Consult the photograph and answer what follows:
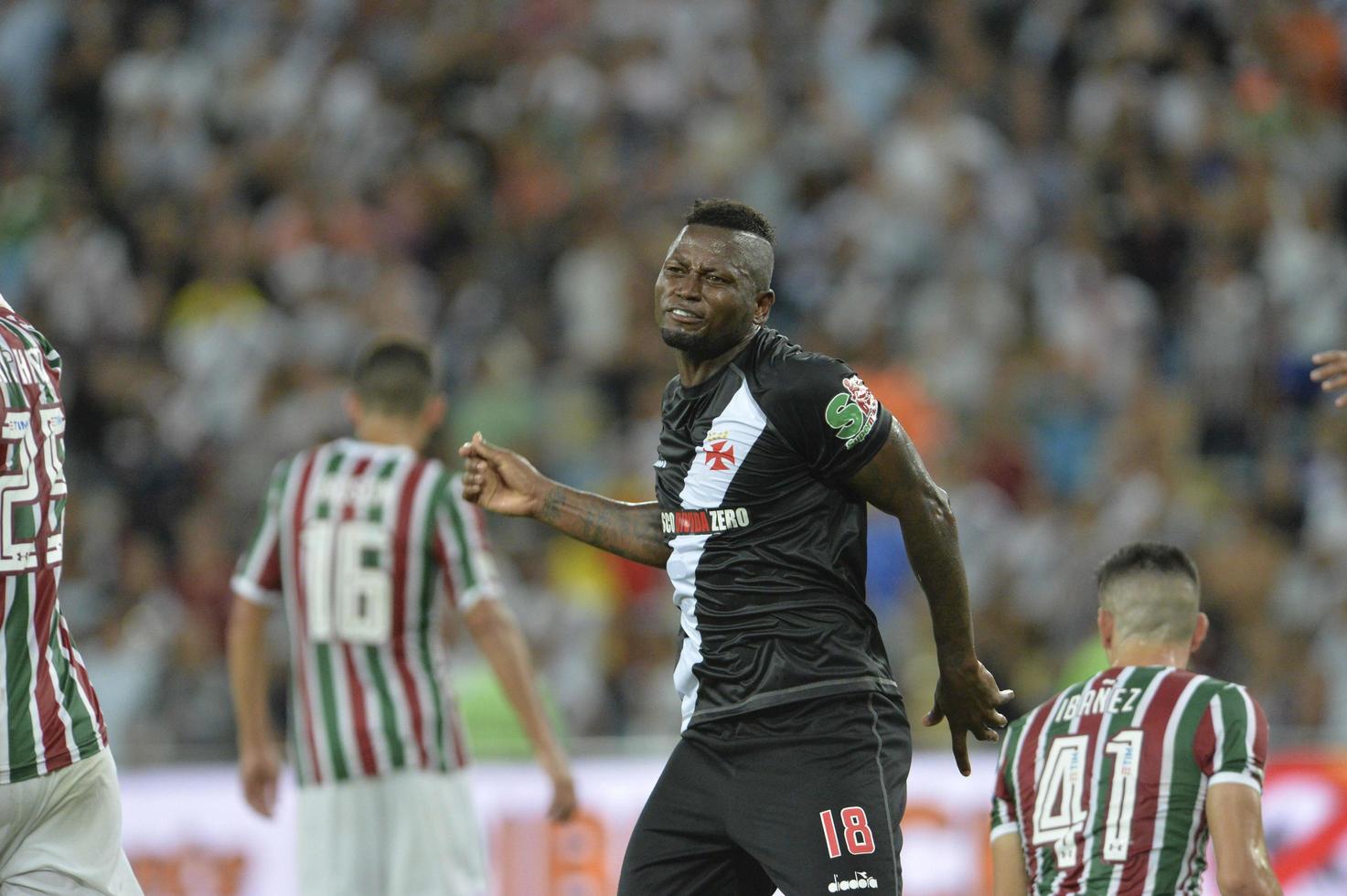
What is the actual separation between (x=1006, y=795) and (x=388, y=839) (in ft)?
9.08

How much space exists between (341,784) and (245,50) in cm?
987

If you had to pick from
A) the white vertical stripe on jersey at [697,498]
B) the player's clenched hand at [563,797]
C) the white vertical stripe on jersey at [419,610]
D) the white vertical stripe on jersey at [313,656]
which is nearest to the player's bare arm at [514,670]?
the player's clenched hand at [563,797]

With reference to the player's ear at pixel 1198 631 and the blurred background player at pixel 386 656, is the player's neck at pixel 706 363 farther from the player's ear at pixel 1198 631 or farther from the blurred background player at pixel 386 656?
the blurred background player at pixel 386 656

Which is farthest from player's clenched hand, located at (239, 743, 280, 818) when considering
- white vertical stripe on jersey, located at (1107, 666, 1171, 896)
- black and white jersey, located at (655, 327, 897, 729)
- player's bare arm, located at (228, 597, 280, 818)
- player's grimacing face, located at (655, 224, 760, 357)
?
white vertical stripe on jersey, located at (1107, 666, 1171, 896)

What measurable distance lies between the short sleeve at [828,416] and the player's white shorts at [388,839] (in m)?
2.82

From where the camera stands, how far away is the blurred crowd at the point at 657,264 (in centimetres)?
1147

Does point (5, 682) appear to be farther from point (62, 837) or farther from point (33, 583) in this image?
point (62, 837)

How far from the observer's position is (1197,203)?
45.1 feet

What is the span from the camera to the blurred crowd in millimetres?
11469

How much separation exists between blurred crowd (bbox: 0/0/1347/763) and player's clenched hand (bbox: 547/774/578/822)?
3538mm

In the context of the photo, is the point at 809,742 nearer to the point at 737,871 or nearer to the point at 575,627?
the point at 737,871

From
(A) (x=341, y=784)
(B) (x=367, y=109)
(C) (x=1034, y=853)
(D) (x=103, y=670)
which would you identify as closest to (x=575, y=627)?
(D) (x=103, y=670)

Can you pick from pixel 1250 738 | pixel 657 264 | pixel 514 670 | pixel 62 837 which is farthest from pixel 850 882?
pixel 657 264

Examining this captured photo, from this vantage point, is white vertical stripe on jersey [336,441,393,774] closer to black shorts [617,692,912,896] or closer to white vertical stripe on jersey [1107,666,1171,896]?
black shorts [617,692,912,896]
